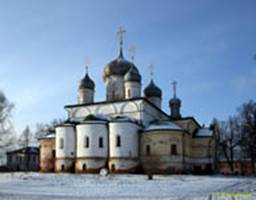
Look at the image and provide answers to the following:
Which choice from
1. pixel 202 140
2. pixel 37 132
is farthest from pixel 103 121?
pixel 37 132

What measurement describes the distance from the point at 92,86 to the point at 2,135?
12.9 metres

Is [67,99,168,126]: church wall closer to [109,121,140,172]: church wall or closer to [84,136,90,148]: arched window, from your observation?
[109,121,140,172]: church wall

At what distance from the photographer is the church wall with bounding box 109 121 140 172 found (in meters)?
36.2

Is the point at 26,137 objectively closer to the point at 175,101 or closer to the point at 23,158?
the point at 23,158

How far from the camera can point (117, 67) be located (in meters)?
45.4

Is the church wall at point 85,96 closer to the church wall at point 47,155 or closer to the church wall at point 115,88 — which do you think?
the church wall at point 115,88

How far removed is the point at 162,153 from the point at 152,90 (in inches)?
524

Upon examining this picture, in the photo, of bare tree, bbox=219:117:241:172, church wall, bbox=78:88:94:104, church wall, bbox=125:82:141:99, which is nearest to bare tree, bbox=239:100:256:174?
bare tree, bbox=219:117:241:172

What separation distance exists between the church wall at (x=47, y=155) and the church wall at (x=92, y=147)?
447cm

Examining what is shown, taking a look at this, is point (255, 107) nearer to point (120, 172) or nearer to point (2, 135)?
point (120, 172)

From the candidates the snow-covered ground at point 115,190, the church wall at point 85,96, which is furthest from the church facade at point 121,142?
the snow-covered ground at point 115,190

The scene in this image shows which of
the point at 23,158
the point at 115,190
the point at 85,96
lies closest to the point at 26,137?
the point at 23,158

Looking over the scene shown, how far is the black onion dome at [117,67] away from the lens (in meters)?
45.2

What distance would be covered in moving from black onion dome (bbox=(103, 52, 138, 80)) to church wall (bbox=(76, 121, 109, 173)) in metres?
10.3
